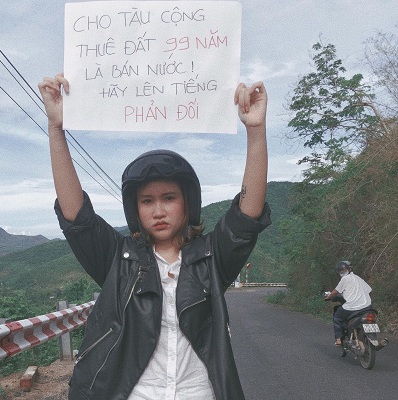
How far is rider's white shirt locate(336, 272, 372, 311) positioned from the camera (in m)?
9.02

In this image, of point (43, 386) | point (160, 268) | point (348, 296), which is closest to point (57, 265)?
point (348, 296)

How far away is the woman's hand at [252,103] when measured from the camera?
91.4 inches

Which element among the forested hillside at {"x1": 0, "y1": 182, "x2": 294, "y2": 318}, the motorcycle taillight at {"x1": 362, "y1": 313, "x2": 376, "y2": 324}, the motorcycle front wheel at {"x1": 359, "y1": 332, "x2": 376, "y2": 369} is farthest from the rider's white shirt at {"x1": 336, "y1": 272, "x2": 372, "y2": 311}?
the forested hillside at {"x1": 0, "y1": 182, "x2": 294, "y2": 318}

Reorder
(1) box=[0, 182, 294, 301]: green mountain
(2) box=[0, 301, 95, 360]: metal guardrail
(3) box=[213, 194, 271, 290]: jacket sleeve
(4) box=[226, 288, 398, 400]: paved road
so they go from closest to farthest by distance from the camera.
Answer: (3) box=[213, 194, 271, 290]: jacket sleeve
(2) box=[0, 301, 95, 360]: metal guardrail
(4) box=[226, 288, 398, 400]: paved road
(1) box=[0, 182, 294, 301]: green mountain

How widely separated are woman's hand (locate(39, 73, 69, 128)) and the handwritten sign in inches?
1.2

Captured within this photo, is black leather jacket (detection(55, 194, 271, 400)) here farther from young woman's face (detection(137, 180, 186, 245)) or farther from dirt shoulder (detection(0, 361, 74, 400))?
dirt shoulder (detection(0, 361, 74, 400))

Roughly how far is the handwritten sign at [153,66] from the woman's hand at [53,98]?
29 millimetres

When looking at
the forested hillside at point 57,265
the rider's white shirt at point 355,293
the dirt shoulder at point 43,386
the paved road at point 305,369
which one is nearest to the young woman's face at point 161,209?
the dirt shoulder at point 43,386

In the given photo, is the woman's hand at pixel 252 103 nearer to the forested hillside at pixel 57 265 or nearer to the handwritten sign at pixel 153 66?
the handwritten sign at pixel 153 66

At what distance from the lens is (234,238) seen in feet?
7.39

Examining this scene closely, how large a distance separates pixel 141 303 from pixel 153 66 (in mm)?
949

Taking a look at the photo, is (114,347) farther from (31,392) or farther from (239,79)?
(31,392)

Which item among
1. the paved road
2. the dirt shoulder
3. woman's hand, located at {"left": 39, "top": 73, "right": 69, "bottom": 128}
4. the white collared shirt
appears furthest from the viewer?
the paved road

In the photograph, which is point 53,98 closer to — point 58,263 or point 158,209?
point 158,209
